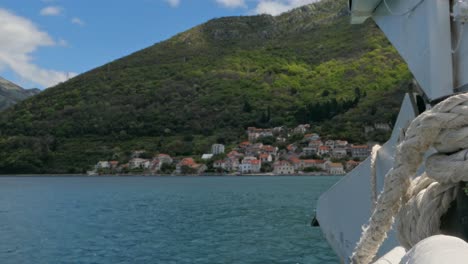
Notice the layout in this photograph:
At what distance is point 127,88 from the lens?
151125 mm

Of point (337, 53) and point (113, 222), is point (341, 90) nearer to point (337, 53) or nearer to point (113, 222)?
point (337, 53)

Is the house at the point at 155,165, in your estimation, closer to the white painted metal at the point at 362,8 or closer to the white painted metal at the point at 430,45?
the white painted metal at the point at 362,8

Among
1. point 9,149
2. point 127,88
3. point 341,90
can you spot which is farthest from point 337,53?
point 9,149

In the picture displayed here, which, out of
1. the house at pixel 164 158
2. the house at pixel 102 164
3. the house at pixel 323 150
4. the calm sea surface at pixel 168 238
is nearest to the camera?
the calm sea surface at pixel 168 238

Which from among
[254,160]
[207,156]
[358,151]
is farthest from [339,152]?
[207,156]

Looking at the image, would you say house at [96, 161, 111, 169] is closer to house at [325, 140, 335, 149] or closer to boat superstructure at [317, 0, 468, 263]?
house at [325, 140, 335, 149]

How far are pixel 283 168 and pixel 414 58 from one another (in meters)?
124

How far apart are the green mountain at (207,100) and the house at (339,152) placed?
14.1 feet

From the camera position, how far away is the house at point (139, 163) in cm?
12688

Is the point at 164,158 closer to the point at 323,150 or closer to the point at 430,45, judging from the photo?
the point at 323,150

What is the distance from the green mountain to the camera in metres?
126

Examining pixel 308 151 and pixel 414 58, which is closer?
pixel 414 58

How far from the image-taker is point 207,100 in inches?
5571

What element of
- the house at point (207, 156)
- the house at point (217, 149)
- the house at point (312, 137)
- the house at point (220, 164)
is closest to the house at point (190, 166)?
the house at point (207, 156)
